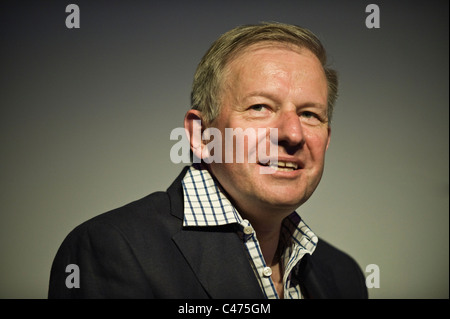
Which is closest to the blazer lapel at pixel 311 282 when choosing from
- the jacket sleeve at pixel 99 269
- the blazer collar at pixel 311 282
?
the blazer collar at pixel 311 282

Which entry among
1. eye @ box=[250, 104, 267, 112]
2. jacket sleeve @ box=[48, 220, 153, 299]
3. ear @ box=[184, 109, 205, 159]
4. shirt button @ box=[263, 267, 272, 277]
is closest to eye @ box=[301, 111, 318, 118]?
eye @ box=[250, 104, 267, 112]

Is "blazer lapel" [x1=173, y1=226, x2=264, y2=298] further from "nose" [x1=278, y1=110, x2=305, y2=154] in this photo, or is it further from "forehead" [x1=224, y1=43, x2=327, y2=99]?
"forehead" [x1=224, y1=43, x2=327, y2=99]

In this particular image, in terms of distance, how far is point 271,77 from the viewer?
3.95 ft

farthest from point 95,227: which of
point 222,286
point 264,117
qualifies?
point 264,117

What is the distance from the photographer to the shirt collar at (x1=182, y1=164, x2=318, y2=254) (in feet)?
3.98

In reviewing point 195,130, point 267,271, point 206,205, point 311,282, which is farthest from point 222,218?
point 311,282

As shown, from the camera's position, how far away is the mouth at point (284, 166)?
3.90 feet

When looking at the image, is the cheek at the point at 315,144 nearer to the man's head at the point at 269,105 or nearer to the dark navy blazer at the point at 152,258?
the man's head at the point at 269,105

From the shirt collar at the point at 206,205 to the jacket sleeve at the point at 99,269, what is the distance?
188 millimetres

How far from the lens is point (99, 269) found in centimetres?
109

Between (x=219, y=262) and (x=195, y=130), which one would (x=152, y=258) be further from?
(x=195, y=130)

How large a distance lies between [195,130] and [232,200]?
0.80ft
